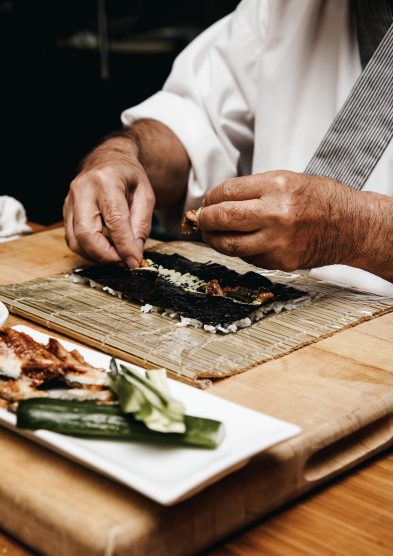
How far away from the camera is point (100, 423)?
3.35 ft

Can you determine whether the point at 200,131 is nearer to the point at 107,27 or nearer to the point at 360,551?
the point at 360,551

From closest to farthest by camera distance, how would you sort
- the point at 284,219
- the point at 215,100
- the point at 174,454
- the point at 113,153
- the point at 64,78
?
the point at 174,454 < the point at 284,219 < the point at 113,153 < the point at 215,100 < the point at 64,78

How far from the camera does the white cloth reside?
2350mm

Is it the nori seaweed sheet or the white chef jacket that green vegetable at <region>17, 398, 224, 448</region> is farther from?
the white chef jacket

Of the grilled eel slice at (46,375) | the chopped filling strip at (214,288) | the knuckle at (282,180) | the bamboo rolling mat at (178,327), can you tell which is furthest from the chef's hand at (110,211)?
the grilled eel slice at (46,375)

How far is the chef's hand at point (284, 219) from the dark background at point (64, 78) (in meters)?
2.41

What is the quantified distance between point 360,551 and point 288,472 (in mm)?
147

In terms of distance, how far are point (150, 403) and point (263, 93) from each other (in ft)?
5.20

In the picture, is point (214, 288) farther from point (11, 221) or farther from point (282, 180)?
point (11, 221)

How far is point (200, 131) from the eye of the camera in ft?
8.13

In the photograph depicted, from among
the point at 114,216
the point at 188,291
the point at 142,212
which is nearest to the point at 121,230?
Result: the point at 114,216

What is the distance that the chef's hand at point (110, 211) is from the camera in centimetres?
190

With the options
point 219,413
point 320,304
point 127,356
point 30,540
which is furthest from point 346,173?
point 30,540

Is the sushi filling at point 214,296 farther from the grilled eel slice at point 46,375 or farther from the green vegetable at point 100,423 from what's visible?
the green vegetable at point 100,423
